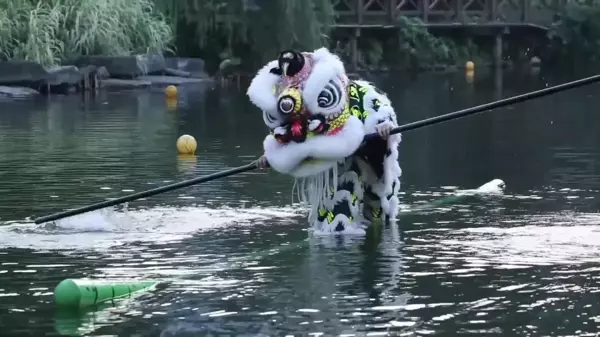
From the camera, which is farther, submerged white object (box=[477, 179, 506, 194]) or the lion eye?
submerged white object (box=[477, 179, 506, 194])

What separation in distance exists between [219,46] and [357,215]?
2787 cm

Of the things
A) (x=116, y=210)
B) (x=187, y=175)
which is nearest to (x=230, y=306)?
(x=116, y=210)

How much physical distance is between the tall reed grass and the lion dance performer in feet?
71.2

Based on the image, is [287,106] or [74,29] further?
[74,29]

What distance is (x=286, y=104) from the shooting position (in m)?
10.4

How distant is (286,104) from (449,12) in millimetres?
38531

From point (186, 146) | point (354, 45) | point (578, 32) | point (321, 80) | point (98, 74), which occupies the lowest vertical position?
point (186, 146)

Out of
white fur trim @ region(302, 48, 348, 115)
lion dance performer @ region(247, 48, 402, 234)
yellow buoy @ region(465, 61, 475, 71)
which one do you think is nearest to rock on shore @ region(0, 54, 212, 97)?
yellow buoy @ region(465, 61, 475, 71)

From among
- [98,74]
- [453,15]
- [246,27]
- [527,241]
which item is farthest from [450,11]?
[527,241]

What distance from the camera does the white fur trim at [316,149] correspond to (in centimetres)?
1056

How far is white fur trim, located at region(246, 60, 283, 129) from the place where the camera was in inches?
417

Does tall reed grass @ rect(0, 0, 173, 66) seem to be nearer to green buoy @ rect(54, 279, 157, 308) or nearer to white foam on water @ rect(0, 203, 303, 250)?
white foam on water @ rect(0, 203, 303, 250)

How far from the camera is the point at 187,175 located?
15.4 metres

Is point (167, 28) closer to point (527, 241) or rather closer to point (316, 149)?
point (316, 149)
